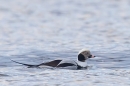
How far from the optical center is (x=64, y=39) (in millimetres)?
25297

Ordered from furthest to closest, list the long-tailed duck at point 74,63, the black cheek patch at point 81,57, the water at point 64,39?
the black cheek patch at point 81,57
the long-tailed duck at point 74,63
the water at point 64,39

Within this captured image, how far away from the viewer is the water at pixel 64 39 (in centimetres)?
1775

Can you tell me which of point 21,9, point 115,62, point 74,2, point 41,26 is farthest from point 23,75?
point 74,2

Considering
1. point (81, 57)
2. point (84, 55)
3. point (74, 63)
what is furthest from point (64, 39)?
point (74, 63)

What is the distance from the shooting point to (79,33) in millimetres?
27219

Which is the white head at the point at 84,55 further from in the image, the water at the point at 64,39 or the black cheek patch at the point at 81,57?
the water at the point at 64,39

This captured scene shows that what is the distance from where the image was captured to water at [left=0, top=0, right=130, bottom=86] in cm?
1775

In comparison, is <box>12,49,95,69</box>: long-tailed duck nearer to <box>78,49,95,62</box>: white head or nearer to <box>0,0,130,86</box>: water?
<box>78,49,95,62</box>: white head

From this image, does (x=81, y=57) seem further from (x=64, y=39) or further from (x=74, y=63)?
(x=64, y=39)

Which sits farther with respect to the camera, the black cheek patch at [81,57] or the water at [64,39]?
the black cheek patch at [81,57]

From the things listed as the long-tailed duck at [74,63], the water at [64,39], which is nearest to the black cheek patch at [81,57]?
the long-tailed duck at [74,63]

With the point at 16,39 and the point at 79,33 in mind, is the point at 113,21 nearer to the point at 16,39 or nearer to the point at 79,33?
the point at 79,33

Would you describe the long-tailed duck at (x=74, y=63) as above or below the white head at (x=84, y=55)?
below

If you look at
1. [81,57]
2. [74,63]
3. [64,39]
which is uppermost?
[64,39]
